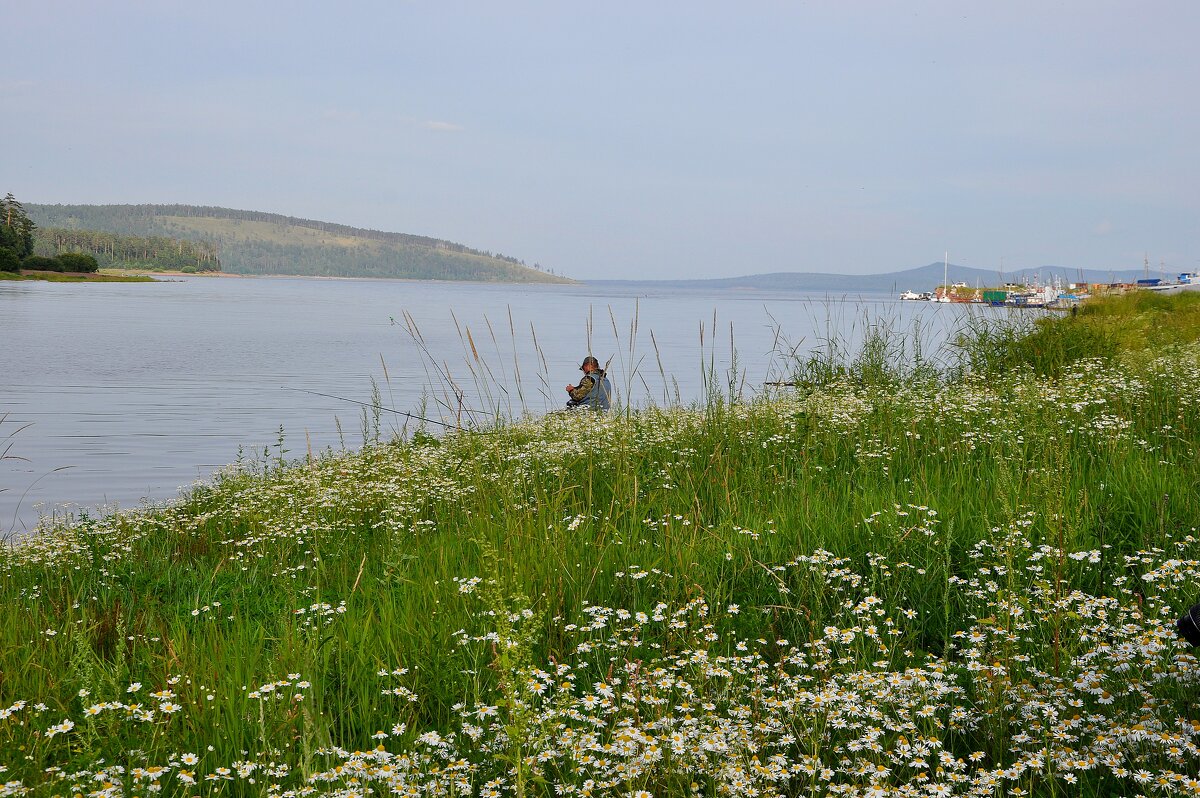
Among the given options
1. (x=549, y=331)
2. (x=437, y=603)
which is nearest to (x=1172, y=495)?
(x=437, y=603)

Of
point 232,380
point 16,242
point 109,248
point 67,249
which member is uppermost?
point 109,248

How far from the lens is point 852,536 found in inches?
195

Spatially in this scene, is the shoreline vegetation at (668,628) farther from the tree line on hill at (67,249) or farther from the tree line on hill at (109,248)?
the tree line on hill at (109,248)

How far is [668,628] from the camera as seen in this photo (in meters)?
A: 3.86

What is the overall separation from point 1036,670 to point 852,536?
1.74 meters

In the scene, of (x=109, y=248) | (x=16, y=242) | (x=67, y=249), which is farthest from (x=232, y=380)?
(x=109, y=248)

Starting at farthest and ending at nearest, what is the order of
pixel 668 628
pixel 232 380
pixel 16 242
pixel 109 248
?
pixel 109 248 < pixel 16 242 < pixel 232 380 < pixel 668 628

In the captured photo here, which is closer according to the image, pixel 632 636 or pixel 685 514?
pixel 632 636

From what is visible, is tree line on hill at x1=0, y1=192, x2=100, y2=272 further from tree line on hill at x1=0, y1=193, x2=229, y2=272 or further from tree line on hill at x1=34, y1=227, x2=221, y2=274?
tree line on hill at x1=34, y1=227, x2=221, y2=274

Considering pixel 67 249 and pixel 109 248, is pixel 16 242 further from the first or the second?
pixel 109 248

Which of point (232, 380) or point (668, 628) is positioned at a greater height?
point (668, 628)

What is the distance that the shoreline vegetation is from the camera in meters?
2.74

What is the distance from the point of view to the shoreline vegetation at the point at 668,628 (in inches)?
108

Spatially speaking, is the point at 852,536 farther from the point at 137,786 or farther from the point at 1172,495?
the point at 137,786
